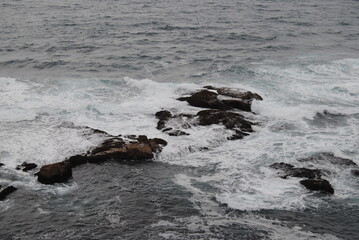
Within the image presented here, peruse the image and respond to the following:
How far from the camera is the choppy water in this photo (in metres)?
11.9

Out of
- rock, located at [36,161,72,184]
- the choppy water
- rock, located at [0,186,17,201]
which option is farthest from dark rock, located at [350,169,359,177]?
rock, located at [0,186,17,201]

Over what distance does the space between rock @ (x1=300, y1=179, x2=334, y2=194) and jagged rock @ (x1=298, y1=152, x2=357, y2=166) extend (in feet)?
6.22

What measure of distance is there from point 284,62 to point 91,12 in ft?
96.2

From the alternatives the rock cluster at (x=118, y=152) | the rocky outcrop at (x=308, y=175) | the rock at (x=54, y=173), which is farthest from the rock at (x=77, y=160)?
the rocky outcrop at (x=308, y=175)

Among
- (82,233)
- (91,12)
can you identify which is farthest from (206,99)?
(91,12)

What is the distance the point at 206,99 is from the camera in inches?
813

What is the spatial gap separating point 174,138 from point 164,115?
239 centimetres

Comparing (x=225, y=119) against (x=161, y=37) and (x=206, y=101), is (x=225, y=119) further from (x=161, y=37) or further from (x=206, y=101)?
(x=161, y=37)

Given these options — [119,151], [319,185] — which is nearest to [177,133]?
[119,151]

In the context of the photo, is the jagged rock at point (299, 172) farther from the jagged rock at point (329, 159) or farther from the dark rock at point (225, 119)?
the dark rock at point (225, 119)

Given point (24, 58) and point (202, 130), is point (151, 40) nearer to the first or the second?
point (24, 58)

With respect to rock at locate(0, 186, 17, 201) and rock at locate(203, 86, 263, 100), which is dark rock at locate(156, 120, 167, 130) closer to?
rock at locate(203, 86, 263, 100)

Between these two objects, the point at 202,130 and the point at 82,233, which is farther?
the point at 202,130

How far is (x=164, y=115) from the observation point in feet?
63.7
